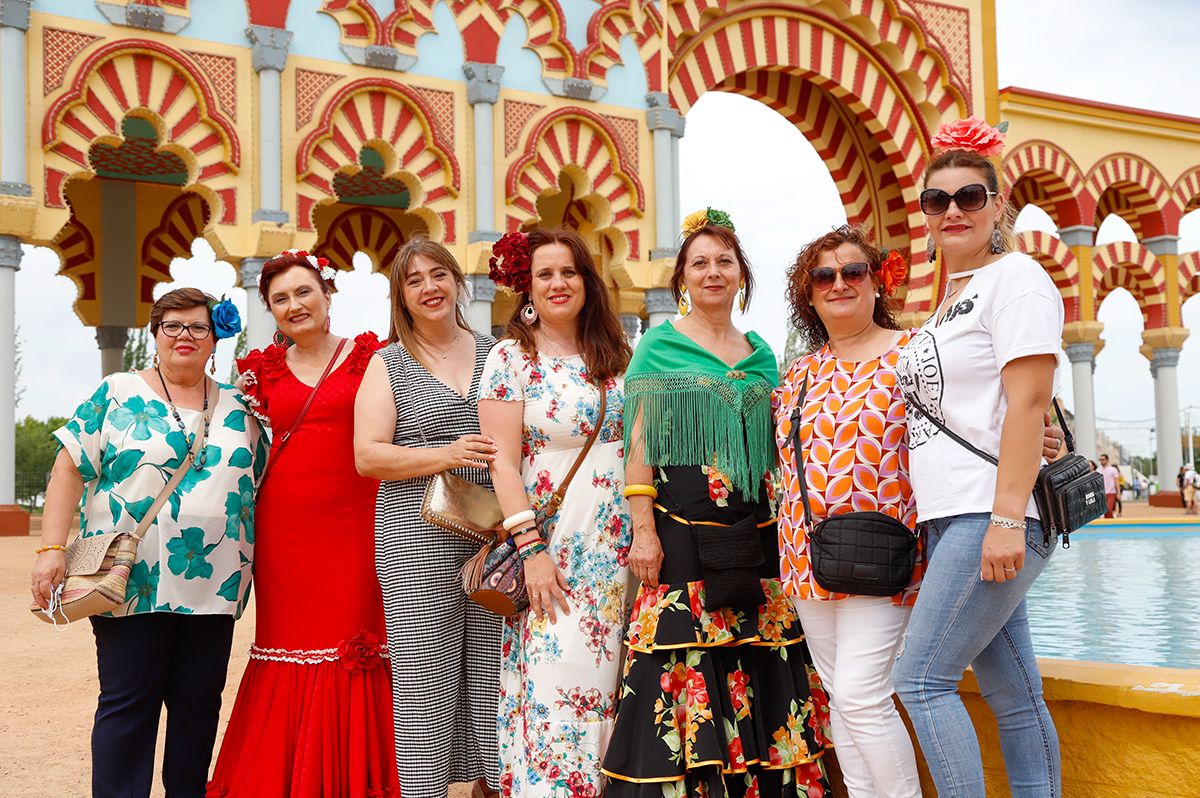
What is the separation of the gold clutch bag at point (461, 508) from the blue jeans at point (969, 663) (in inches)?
49.7

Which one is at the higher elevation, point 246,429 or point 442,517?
point 246,429

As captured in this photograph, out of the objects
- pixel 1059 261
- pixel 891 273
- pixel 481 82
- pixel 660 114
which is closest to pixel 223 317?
pixel 891 273

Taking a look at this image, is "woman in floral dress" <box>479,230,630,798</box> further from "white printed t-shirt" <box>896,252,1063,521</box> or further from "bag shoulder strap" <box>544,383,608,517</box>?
"white printed t-shirt" <box>896,252,1063,521</box>

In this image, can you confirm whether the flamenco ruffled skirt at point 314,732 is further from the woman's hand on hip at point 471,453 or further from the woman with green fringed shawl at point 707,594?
the woman with green fringed shawl at point 707,594

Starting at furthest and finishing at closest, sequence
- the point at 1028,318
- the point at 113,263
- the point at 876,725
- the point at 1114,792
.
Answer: the point at 113,263
the point at 1114,792
the point at 876,725
the point at 1028,318

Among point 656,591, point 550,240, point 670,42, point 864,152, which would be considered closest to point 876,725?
point 656,591

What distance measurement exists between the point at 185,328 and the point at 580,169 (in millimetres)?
9614

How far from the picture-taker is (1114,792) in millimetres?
2598

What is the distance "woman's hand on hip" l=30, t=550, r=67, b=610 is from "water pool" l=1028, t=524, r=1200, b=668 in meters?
3.80

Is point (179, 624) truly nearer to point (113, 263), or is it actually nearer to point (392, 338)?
point (392, 338)

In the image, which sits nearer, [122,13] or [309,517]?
[309,517]

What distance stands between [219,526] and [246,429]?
1.13 ft

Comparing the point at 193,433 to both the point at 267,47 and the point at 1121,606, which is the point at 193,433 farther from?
the point at 267,47

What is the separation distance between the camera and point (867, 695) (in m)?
2.42
